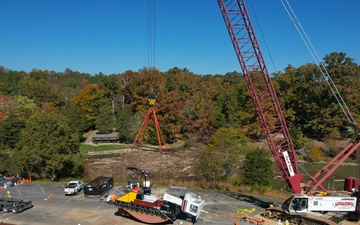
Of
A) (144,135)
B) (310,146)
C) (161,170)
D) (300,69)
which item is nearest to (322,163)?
(310,146)

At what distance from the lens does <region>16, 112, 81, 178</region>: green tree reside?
35375 millimetres

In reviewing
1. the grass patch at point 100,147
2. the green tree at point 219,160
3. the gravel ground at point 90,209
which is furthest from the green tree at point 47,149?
A: the grass patch at point 100,147

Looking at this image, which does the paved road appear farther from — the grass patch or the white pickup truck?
the grass patch

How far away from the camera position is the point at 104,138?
72000 mm

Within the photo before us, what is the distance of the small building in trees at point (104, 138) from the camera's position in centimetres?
7144

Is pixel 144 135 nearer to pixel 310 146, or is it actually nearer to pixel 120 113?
pixel 120 113

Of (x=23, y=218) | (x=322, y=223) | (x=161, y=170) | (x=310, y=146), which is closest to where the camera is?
(x=322, y=223)

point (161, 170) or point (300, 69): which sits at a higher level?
point (300, 69)

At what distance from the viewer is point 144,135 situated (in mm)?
70312

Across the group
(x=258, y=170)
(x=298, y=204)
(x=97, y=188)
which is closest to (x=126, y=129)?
(x=258, y=170)

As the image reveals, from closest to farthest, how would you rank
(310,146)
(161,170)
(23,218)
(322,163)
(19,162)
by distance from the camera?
(23,218), (19,162), (161,170), (322,163), (310,146)

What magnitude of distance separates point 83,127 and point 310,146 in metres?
48.0

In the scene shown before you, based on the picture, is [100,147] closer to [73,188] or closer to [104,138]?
[104,138]

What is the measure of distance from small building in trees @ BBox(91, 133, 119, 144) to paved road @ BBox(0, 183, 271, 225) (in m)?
41.3
